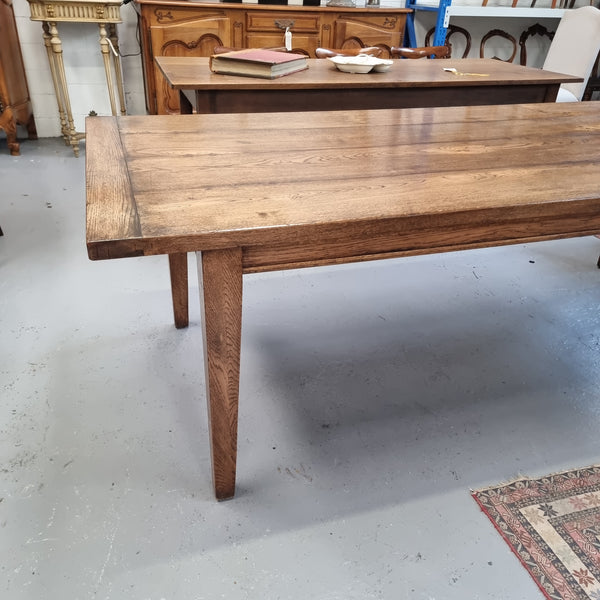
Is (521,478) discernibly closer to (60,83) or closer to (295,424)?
(295,424)

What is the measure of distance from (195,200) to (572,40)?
2.91 meters

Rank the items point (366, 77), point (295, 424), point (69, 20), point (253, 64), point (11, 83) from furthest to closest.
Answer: point (11, 83) → point (69, 20) → point (366, 77) → point (253, 64) → point (295, 424)

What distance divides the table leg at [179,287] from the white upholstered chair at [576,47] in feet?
7.49

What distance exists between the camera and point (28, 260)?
198 cm

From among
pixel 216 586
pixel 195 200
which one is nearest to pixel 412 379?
pixel 216 586

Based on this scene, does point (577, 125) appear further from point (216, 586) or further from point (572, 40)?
point (572, 40)

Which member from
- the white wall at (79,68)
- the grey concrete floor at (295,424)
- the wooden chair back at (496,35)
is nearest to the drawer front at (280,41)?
the white wall at (79,68)

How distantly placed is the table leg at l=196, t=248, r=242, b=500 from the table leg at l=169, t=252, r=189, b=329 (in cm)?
56

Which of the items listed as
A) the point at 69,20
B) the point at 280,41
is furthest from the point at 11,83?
the point at 280,41

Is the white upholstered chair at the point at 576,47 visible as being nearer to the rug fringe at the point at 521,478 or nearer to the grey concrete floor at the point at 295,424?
the grey concrete floor at the point at 295,424

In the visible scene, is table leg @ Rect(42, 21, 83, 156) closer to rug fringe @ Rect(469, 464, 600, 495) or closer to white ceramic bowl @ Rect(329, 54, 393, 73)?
white ceramic bowl @ Rect(329, 54, 393, 73)

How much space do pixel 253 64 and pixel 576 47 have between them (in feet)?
6.54

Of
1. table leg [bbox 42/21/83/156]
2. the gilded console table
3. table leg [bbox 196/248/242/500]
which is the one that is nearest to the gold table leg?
the gilded console table

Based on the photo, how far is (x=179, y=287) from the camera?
60.8 inches
